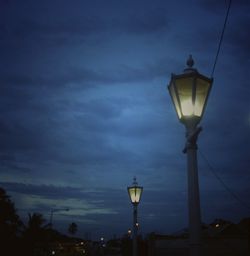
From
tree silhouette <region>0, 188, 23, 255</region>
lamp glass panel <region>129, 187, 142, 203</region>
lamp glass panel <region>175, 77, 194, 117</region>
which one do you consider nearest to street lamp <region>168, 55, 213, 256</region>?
lamp glass panel <region>175, 77, 194, 117</region>

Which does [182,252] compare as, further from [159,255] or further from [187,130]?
[187,130]

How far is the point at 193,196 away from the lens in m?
4.74

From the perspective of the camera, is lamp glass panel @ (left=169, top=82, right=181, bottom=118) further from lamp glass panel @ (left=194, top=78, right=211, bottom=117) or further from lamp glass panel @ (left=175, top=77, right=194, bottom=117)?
lamp glass panel @ (left=194, top=78, right=211, bottom=117)

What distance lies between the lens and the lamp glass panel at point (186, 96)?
16.3 ft

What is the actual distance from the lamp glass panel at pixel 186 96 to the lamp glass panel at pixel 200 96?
6 cm

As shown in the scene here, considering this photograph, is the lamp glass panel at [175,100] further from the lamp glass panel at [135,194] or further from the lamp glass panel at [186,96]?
the lamp glass panel at [135,194]

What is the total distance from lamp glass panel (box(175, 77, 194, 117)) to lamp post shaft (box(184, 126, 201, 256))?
227mm

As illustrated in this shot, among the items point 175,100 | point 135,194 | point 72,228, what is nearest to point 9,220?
point 135,194

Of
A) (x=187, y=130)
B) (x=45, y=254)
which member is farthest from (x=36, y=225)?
(x=187, y=130)

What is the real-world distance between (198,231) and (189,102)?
5.02 ft

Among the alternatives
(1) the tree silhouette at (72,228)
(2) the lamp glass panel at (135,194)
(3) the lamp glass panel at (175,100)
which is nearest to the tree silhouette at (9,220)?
(2) the lamp glass panel at (135,194)

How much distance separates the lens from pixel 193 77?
4957mm

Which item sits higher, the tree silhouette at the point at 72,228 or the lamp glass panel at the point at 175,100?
the tree silhouette at the point at 72,228

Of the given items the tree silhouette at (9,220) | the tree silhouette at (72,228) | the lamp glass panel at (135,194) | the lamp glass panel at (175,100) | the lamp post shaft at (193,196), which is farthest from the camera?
the tree silhouette at (72,228)
